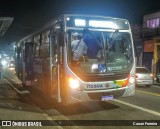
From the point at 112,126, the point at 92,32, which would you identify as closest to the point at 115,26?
the point at 92,32

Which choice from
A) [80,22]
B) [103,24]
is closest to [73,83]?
[80,22]

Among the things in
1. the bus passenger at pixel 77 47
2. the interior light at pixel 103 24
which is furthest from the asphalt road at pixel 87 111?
the interior light at pixel 103 24

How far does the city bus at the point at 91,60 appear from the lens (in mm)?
10555

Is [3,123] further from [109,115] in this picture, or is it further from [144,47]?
[144,47]

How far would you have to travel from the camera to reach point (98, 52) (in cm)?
1097

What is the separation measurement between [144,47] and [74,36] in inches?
985

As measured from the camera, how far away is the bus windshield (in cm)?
1066

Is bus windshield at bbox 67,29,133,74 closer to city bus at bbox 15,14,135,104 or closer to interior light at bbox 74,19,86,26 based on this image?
city bus at bbox 15,14,135,104

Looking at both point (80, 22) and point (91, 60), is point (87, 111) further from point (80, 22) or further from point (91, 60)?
point (80, 22)

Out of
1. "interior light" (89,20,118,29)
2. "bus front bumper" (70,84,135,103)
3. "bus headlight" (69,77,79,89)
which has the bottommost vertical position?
"bus front bumper" (70,84,135,103)

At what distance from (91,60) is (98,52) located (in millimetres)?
393

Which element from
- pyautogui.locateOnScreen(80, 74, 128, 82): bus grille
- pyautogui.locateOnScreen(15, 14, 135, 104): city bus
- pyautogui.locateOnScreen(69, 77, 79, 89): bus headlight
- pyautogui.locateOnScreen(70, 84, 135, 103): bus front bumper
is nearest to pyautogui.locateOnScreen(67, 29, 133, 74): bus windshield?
pyautogui.locateOnScreen(15, 14, 135, 104): city bus

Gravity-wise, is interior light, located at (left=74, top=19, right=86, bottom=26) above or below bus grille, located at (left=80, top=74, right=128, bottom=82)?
above

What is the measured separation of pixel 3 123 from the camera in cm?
875
